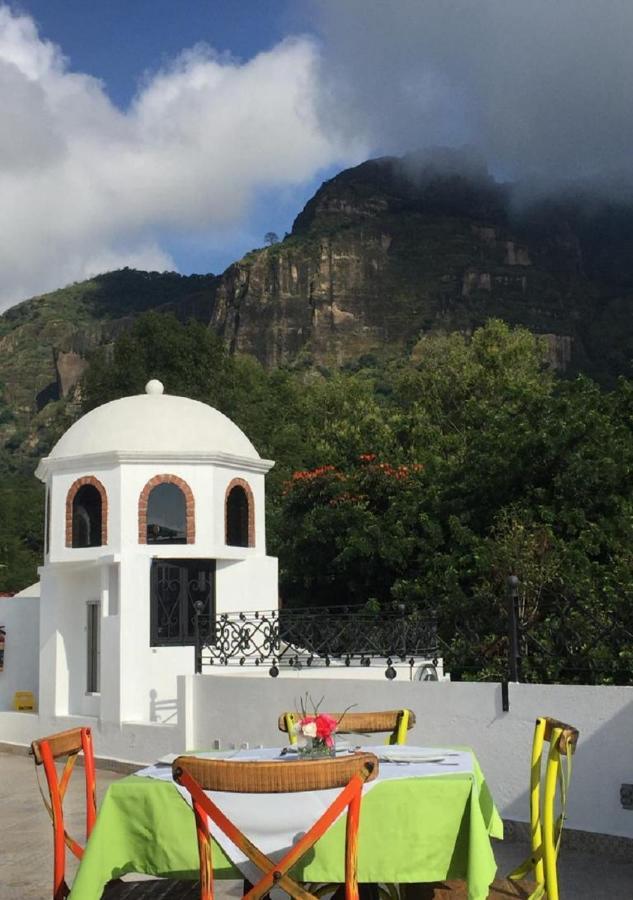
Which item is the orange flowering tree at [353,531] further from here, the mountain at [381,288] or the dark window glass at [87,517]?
the mountain at [381,288]

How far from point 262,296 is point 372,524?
271 ft

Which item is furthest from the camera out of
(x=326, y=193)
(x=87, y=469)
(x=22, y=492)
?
(x=326, y=193)

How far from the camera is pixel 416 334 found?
3728 inches

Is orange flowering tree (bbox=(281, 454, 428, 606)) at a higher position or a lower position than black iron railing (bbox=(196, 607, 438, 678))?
higher

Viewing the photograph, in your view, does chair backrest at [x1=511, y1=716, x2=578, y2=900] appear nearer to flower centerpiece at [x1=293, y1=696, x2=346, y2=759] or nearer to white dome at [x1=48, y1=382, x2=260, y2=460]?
flower centerpiece at [x1=293, y1=696, x2=346, y2=759]

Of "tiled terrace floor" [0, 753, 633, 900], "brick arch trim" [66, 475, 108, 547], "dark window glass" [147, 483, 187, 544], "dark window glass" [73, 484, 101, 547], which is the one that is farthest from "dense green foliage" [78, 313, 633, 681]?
"dark window glass" [73, 484, 101, 547]

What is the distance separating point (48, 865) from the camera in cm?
737

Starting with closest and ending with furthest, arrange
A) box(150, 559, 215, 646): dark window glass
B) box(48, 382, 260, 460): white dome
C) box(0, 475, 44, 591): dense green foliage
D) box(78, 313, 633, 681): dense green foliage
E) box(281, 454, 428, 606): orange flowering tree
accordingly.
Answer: box(78, 313, 633, 681): dense green foliage → box(150, 559, 215, 646): dark window glass → box(48, 382, 260, 460): white dome → box(281, 454, 428, 606): orange flowering tree → box(0, 475, 44, 591): dense green foliage

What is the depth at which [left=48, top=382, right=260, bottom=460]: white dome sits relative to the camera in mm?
14492

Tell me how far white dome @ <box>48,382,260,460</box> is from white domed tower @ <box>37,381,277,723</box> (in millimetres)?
21

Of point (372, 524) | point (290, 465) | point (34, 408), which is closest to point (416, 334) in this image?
point (34, 408)

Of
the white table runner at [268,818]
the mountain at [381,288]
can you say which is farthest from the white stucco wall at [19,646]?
the mountain at [381,288]

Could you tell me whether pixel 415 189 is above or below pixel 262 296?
above

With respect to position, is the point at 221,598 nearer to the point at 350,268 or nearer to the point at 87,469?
the point at 87,469
